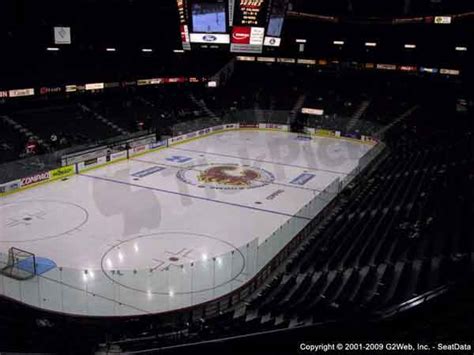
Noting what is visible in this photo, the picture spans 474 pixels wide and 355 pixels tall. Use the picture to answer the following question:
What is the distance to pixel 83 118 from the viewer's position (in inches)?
1270

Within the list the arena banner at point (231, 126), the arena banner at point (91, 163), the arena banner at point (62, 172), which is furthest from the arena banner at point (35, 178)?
the arena banner at point (231, 126)

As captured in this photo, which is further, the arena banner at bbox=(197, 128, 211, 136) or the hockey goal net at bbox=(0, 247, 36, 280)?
the arena banner at bbox=(197, 128, 211, 136)

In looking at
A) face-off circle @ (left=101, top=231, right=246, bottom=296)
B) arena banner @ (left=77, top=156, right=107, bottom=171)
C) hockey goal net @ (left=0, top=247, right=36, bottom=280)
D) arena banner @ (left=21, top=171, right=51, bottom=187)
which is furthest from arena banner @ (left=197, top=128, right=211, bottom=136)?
hockey goal net @ (left=0, top=247, right=36, bottom=280)

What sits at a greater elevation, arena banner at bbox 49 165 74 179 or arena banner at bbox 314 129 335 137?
arena banner at bbox 49 165 74 179

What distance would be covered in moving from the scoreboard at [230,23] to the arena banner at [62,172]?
27.1 ft

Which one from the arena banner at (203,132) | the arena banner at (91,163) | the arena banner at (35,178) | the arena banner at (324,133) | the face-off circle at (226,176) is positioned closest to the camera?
the arena banner at (35,178)

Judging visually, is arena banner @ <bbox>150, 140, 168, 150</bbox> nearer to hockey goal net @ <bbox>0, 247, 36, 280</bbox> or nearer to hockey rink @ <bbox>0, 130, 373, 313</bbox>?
hockey rink @ <bbox>0, 130, 373, 313</bbox>

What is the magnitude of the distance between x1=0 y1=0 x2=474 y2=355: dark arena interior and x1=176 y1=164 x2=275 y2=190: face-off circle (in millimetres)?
202

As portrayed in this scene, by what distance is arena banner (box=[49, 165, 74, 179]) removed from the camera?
22.1 m

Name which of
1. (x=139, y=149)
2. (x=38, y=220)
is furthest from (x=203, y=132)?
(x=38, y=220)

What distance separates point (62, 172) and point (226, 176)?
25.4 ft

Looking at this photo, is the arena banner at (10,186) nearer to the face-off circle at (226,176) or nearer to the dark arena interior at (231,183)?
the dark arena interior at (231,183)

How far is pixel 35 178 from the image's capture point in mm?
21109

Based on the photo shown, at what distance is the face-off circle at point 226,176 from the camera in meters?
21.9
